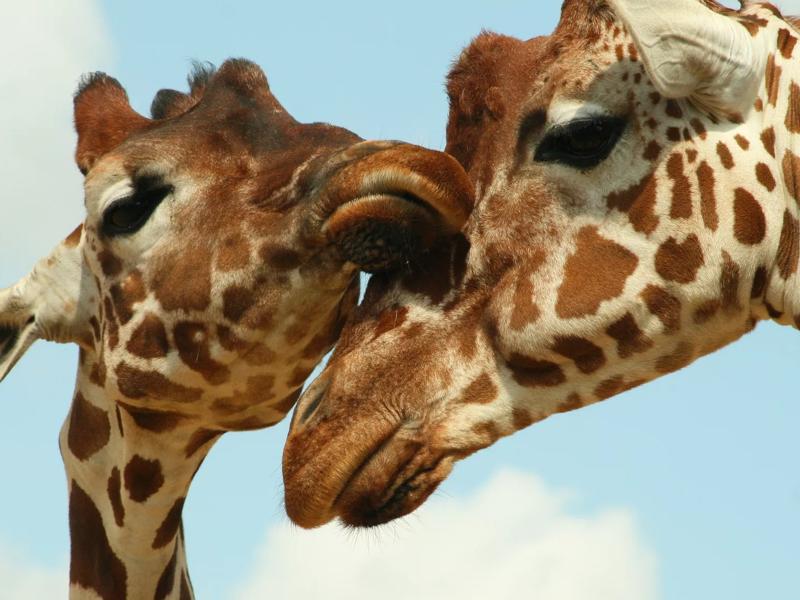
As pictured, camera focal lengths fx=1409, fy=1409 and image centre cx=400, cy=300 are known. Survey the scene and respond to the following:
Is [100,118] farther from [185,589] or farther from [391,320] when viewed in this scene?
[391,320]

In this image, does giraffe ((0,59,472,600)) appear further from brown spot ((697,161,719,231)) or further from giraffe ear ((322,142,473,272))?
brown spot ((697,161,719,231))

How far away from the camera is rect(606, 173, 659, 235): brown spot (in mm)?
4250

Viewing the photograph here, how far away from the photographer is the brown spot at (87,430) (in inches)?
241

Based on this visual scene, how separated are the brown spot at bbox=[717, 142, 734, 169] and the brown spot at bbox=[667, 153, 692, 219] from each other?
4.6 inches

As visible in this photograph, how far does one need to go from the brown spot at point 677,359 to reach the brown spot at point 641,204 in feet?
1.23

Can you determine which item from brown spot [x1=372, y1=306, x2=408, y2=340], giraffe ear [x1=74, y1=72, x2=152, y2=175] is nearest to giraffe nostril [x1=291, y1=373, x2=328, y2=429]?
brown spot [x1=372, y1=306, x2=408, y2=340]

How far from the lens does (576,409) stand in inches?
179

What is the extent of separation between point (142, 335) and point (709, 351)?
7.91 feet

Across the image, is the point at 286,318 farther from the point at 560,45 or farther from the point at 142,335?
the point at 560,45

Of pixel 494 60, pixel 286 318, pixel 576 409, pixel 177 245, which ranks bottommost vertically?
pixel 576 409

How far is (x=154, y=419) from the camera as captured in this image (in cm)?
593

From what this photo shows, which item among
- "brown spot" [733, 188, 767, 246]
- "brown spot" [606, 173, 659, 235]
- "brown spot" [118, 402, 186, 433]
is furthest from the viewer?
"brown spot" [118, 402, 186, 433]

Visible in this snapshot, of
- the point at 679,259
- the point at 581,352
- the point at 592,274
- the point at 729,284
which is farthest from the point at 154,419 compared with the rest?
the point at 729,284

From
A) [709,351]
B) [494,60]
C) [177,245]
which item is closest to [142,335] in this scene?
[177,245]
